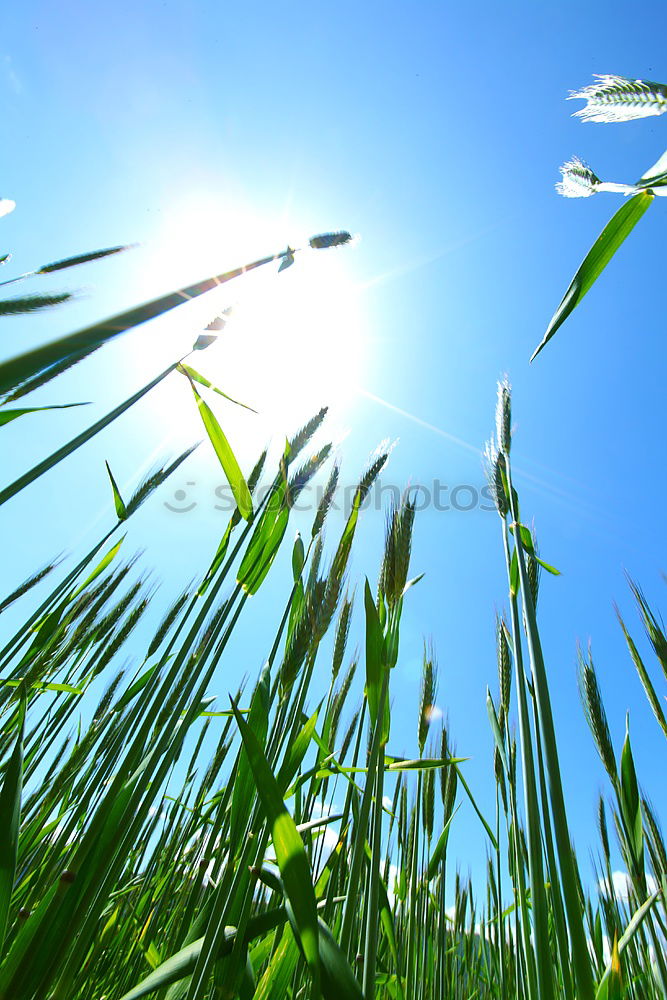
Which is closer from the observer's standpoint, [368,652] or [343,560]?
[368,652]

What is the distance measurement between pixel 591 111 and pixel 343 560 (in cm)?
98

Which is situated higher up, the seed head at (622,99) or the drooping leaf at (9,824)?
the seed head at (622,99)

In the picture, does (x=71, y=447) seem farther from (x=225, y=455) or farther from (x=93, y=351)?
(x=225, y=455)

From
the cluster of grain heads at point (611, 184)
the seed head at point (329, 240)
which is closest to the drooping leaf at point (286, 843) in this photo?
the cluster of grain heads at point (611, 184)

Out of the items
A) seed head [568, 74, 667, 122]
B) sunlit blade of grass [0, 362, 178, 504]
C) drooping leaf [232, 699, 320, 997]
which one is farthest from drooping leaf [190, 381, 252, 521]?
seed head [568, 74, 667, 122]

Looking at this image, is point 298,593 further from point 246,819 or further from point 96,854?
point 96,854

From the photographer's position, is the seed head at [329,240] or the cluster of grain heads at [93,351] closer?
the cluster of grain heads at [93,351]

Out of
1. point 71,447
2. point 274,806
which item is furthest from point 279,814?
point 71,447

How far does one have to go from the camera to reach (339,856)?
3.61ft

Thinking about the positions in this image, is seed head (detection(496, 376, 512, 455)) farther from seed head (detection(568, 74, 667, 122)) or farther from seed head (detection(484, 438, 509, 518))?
seed head (detection(568, 74, 667, 122))

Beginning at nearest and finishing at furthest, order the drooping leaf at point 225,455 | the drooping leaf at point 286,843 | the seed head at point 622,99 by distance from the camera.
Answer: the seed head at point 622,99
the drooping leaf at point 286,843
the drooping leaf at point 225,455

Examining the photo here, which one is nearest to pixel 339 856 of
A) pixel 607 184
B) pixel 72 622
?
pixel 72 622

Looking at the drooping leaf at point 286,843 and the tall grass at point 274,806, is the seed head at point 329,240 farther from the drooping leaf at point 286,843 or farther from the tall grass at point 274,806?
the drooping leaf at point 286,843

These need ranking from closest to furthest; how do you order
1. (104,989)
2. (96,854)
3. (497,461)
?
(96,854), (497,461), (104,989)
